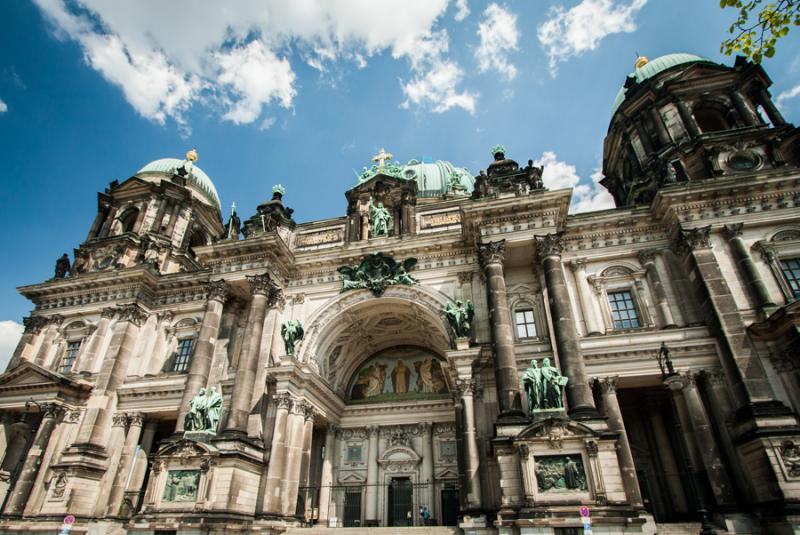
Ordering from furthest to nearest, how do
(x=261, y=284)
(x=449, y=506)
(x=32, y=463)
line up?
(x=449, y=506) < (x=261, y=284) < (x=32, y=463)

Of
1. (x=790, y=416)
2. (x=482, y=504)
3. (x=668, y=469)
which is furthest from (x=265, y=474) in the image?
(x=790, y=416)

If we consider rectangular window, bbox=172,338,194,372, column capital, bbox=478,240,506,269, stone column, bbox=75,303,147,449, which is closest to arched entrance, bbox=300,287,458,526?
column capital, bbox=478,240,506,269

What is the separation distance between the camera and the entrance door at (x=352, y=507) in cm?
2262

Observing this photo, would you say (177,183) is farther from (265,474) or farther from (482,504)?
(482,504)

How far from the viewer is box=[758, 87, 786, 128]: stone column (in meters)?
23.6

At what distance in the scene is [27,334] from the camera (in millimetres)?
25562

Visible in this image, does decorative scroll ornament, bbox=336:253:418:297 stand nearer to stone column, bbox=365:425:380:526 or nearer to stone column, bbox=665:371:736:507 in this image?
stone column, bbox=365:425:380:526

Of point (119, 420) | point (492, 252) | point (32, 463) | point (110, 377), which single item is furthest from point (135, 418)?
point (492, 252)

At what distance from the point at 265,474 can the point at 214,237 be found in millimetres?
20771

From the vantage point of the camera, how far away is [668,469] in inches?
735

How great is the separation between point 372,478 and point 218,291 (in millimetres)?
11811

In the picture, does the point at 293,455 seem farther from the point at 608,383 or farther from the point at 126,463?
the point at 608,383

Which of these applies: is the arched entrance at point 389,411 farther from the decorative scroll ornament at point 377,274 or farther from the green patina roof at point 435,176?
the green patina roof at point 435,176

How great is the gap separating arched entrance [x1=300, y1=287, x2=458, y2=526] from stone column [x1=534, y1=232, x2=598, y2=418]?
512 cm
